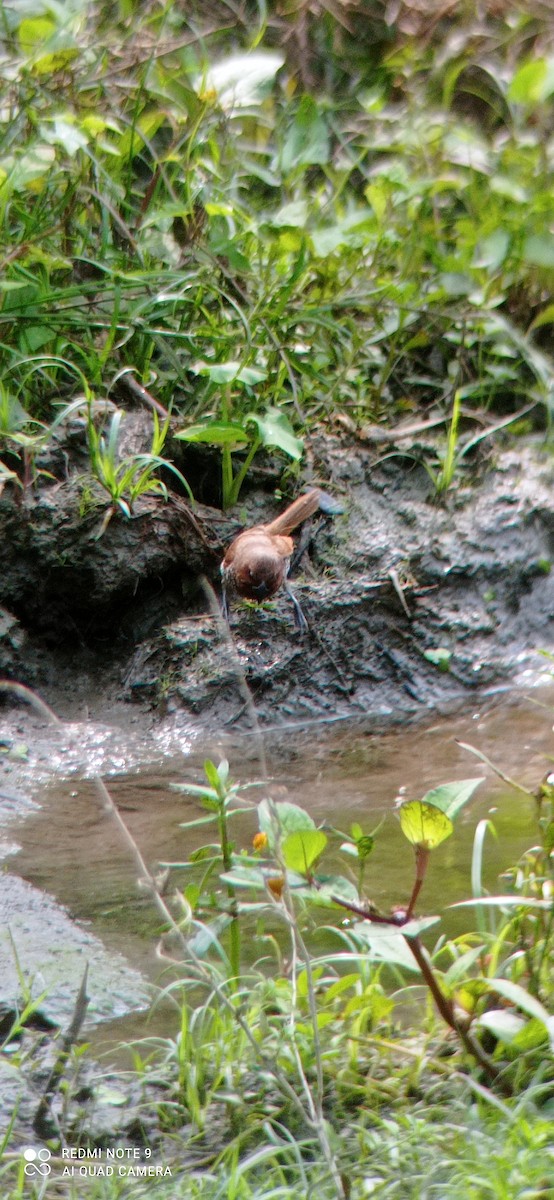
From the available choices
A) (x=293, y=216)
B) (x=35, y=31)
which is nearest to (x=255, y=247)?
(x=293, y=216)

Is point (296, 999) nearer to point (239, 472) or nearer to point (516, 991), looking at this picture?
point (516, 991)

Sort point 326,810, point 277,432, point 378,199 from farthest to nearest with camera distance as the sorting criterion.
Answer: point 378,199 < point 277,432 < point 326,810

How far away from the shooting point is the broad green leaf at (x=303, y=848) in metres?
1.87

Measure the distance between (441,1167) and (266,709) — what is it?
268 centimetres

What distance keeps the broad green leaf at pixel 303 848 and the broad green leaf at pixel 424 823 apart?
0.14 metres

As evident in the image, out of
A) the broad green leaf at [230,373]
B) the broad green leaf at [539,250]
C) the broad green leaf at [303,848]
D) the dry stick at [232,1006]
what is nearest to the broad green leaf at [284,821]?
the broad green leaf at [303,848]

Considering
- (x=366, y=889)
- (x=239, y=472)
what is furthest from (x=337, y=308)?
(x=366, y=889)

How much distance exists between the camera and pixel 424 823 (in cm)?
191

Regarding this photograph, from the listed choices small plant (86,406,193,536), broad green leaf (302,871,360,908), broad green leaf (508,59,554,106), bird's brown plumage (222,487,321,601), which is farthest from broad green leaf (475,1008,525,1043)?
broad green leaf (508,59,554,106)

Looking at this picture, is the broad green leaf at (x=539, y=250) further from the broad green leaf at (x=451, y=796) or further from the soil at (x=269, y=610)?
the broad green leaf at (x=451, y=796)

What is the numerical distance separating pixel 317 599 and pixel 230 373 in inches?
37.2

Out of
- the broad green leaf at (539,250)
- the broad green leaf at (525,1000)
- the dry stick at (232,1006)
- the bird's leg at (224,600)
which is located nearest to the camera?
the dry stick at (232,1006)

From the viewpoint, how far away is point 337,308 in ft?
16.3

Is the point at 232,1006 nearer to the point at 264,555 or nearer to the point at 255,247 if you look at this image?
the point at 264,555
